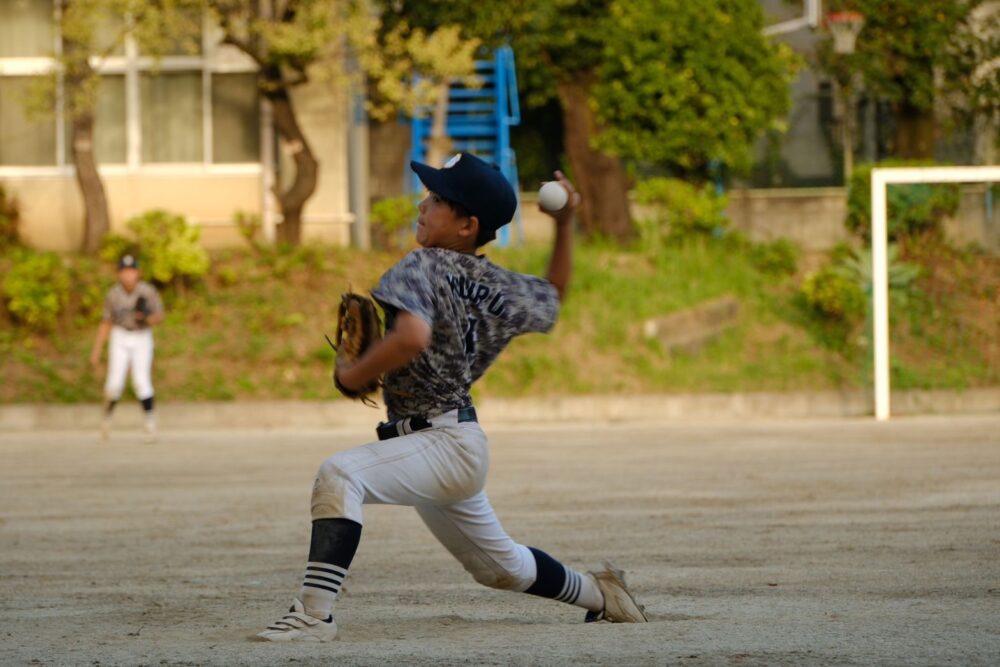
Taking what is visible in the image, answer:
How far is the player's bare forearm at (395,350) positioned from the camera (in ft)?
17.1

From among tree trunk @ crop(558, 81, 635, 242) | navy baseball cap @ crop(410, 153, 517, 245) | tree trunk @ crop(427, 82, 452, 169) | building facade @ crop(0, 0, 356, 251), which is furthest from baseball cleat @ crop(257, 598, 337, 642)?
building facade @ crop(0, 0, 356, 251)

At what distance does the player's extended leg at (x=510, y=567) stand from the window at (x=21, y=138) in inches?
851

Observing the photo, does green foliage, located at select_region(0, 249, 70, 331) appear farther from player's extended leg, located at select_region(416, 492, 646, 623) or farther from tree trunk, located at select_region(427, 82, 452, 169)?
player's extended leg, located at select_region(416, 492, 646, 623)

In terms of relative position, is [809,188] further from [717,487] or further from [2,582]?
[2,582]

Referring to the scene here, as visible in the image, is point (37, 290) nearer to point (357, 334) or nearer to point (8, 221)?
point (8, 221)

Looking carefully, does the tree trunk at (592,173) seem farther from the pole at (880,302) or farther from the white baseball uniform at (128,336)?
the white baseball uniform at (128,336)

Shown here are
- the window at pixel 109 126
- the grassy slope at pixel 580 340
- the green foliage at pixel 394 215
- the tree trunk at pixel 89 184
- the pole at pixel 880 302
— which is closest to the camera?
the pole at pixel 880 302

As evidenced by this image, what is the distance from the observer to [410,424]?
Result: 222 inches

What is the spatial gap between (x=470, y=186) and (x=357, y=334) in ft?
2.14

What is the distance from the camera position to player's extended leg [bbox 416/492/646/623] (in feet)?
19.1

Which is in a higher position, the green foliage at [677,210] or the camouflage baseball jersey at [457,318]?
the green foliage at [677,210]

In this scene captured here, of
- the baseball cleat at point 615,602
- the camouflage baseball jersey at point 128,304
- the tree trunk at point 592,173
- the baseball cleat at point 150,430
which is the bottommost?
the baseball cleat at point 150,430

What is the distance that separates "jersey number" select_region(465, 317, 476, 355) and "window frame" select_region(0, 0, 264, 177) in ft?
68.3

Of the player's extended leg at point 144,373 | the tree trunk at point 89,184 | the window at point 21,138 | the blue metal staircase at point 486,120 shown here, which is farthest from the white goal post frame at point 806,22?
the player's extended leg at point 144,373
